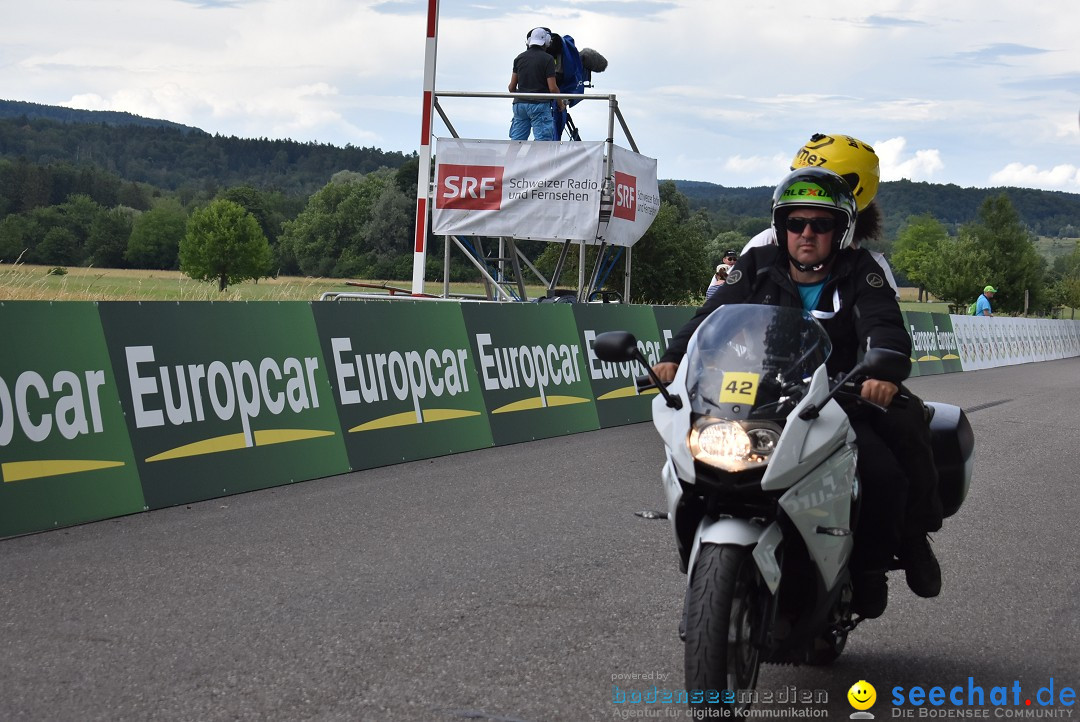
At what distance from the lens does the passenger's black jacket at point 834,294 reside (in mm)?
4188

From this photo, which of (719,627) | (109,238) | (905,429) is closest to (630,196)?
(905,429)

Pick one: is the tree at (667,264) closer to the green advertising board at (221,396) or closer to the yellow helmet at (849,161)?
the green advertising board at (221,396)

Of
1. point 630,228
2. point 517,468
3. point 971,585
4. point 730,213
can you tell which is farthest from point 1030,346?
point 730,213

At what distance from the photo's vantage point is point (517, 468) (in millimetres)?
10055

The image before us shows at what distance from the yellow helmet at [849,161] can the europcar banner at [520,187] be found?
13.4 metres

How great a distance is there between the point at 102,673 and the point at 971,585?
406 cm

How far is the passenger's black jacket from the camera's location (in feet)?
13.7

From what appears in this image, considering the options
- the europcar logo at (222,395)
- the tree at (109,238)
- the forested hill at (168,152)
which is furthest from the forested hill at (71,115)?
the europcar logo at (222,395)

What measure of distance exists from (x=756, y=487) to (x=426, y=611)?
2294 millimetres

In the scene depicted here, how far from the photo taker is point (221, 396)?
856 centimetres

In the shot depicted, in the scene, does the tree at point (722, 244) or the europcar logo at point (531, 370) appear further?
the tree at point (722, 244)

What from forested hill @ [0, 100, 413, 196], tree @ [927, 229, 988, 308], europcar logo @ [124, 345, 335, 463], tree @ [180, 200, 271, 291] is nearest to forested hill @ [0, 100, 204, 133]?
forested hill @ [0, 100, 413, 196]

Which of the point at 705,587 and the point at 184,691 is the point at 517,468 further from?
the point at 705,587

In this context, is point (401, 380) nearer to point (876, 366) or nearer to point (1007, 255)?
point (876, 366)
